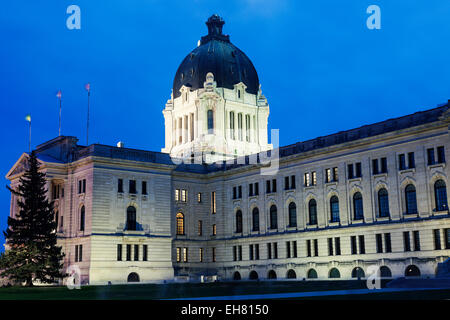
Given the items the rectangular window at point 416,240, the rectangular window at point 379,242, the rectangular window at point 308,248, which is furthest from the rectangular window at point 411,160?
the rectangular window at point 308,248

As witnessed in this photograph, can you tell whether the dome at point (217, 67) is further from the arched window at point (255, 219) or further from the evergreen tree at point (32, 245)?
the evergreen tree at point (32, 245)

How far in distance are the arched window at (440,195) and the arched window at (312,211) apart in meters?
16.5

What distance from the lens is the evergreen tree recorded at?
61594 millimetres

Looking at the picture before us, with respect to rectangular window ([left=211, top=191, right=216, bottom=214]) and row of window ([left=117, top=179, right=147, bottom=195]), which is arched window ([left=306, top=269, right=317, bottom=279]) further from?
row of window ([left=117, top=179, right=147, bottom=195])

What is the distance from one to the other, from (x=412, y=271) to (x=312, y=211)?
1552cm

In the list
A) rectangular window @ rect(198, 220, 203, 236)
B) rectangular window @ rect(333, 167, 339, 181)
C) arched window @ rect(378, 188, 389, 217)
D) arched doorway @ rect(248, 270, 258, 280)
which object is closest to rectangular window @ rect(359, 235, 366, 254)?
arched window @ rect(378, 188, 389, 217)

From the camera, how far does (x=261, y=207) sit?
80.3 m

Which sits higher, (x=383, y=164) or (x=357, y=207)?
(x=383, y=164)

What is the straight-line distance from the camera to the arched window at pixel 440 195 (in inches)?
2359

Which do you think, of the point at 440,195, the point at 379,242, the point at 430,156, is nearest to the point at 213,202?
the point at 379,242

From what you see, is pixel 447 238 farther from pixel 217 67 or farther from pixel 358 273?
pixel 217 67

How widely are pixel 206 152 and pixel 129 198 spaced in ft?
78.2
